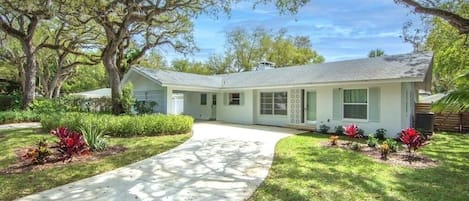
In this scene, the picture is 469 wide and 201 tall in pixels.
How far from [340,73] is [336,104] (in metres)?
1.58

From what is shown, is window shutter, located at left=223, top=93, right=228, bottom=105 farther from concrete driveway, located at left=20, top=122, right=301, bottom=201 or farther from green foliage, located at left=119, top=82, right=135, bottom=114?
concrete driveway, located at left=20, top=122, right=301, bottom=201

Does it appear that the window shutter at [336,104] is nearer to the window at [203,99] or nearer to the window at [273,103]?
the window at [273,103]

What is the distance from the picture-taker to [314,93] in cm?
1686

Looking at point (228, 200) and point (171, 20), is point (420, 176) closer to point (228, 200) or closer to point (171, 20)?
point (228, 200)

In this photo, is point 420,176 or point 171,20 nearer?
point 420,176

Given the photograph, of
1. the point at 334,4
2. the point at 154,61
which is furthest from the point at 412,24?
the point at 154,61

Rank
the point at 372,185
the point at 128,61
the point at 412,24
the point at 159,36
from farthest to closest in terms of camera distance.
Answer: the point at 128,61, the point at 159,36, the point at 412,24, the point at 372,185

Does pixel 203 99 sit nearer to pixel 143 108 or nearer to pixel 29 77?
pixel 143 108

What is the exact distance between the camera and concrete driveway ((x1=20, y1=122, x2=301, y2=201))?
549cm

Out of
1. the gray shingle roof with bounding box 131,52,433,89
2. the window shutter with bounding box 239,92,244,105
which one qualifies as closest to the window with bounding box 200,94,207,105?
the gray shingle roof with bounding box 131,52,433,89

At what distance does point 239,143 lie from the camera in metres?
11.5

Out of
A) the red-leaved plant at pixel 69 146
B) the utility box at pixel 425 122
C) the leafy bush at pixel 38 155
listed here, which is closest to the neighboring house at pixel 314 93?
the utility box at pixel 425 122

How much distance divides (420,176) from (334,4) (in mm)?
A: 8216

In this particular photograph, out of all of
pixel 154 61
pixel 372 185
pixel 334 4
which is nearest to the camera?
pixel 372 185
